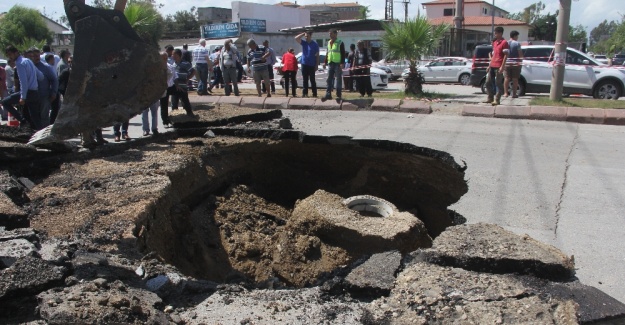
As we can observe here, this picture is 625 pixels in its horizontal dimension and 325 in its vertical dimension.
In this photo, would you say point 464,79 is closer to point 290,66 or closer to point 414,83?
point 414,83

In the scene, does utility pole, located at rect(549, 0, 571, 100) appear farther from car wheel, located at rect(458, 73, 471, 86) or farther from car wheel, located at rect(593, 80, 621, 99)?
car wheel, located at rect(458, 73, 471, 86)

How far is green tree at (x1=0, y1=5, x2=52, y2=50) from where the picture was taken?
4075cm

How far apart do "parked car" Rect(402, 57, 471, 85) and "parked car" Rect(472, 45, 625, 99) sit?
5.44 m

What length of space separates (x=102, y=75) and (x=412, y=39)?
10555 millimetres

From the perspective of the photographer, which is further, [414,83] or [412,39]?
[414,83]

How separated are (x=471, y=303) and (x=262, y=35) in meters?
40.2

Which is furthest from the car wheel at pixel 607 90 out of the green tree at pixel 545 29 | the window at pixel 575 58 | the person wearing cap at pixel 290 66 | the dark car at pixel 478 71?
the green tree at pixel 545 29

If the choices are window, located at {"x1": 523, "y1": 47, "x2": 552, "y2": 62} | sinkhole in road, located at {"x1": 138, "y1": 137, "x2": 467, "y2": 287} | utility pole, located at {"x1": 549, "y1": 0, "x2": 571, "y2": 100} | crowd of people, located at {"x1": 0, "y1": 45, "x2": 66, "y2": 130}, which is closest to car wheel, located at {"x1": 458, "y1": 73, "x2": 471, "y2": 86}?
window, located at {"x1": 523, "y1": 47, "x2": 552, "y2": 62}

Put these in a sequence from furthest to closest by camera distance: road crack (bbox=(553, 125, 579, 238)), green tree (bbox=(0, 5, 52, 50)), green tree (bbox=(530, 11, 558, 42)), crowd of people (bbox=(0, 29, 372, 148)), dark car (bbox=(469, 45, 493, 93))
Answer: green tree (bbox=(530, 11, 558, 42)) < green tree (bbox=(0, 5, 52, 50)) < dark car (bbox=(469, 45, 493, 93)) < crowd of people (bbox=(0, 29, 372, 148)) < road crack (bbox=(553, 125, 579, 238))

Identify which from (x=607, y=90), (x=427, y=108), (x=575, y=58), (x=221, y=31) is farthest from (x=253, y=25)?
(x=427, y=108)

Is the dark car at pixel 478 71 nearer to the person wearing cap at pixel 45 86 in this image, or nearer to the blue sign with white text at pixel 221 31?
the person wearing cap at pixel 45 86

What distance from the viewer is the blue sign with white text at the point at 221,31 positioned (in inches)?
1674

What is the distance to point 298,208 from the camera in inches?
246

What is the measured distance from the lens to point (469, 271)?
3.10m
